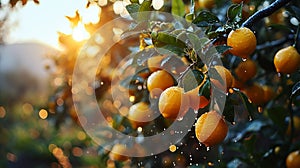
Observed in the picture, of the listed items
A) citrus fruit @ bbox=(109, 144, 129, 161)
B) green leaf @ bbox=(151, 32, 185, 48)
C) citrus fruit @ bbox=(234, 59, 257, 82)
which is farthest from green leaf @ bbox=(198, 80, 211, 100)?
citrus fruit @ bbox=(109, 144, 129, 161)

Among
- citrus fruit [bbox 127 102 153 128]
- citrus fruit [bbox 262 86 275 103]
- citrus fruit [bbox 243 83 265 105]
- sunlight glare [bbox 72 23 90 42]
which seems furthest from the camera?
sunlight glare [bbox 72 23 90 42]

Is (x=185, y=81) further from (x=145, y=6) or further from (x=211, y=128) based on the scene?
(x=145, y=6)

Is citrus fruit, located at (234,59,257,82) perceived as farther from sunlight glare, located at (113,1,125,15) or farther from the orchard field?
sunlight glare, located at (113,1,125,15)

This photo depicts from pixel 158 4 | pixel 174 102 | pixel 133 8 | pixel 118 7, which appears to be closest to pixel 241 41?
pixel 174 102

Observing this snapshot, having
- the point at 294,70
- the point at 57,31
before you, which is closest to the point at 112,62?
the point at 57,31

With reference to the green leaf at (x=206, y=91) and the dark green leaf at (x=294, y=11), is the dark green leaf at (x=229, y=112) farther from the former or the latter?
the dark green leaf at (x=294, y=11)

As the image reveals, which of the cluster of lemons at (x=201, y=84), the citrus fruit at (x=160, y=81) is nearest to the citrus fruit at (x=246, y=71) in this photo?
the cluster of lemons at (x=201, y=84)

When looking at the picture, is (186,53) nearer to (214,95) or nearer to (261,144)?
(214,95)
